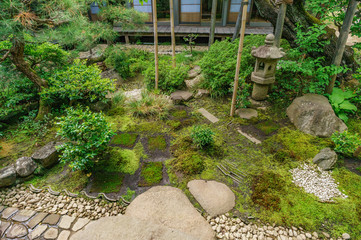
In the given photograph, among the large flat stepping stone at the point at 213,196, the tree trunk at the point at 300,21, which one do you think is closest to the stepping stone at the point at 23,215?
the large flat stepping stone at the point at 213,196

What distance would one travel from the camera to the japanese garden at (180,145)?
9.40 feet

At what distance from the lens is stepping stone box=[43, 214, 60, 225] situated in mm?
2883

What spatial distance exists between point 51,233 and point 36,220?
14.2 inches

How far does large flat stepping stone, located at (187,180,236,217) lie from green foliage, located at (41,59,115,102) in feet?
10.2

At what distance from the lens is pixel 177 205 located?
301cm

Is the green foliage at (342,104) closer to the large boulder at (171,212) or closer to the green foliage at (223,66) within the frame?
the green foliage at (223,66)

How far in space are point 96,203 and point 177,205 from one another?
1.21 m

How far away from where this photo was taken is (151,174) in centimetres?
358

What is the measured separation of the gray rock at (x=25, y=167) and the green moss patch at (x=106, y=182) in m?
1.09

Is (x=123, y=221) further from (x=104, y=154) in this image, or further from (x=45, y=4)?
(x=45, y=4)

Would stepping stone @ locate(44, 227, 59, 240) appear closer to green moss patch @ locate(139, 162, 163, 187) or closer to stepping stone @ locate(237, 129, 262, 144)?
green moss patch @ locate(139, 162, 163, 187)

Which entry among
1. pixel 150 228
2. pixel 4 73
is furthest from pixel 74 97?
pixel 150 228

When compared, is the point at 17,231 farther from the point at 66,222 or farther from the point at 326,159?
the point at 326,159

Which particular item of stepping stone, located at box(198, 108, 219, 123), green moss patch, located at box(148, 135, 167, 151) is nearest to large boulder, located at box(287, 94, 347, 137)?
stepping stone, located at box(198, 108, 219, 123)
